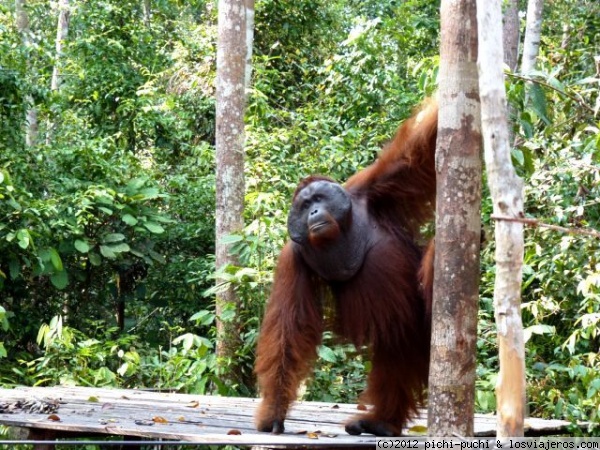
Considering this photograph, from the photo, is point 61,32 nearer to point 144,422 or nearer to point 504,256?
point 144,422

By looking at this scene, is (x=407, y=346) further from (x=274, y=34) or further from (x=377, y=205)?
(x=274, y=34)

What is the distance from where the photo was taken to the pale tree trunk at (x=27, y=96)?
7.47 meters

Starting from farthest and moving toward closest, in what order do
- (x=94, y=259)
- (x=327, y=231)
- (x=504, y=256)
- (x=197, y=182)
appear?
(x=197, y=182)
(x=94, y=259)
(x=327, y=231)
(x=504, y=256)

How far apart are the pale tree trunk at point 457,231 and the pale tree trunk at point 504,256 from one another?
0.33 m

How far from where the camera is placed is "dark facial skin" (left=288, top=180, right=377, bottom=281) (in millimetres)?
3814

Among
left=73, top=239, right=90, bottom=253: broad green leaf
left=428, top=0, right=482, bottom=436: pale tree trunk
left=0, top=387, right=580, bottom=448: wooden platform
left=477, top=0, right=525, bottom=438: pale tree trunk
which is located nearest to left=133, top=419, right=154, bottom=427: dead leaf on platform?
left=0, top=387, right=580, bottom=448: wooden platform

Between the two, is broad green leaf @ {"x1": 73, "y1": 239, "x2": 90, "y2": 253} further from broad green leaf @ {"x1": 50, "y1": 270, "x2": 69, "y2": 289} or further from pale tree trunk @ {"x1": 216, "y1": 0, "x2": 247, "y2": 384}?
pale tree trunk @ {"x1": 216, "y1": 0, "x2": 247, "y2": 384}

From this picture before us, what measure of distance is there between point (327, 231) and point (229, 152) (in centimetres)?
256

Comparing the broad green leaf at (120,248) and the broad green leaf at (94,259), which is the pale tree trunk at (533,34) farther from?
the broad green leaf at (94,259)

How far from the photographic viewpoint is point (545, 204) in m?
5.71

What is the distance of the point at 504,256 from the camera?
237 cm

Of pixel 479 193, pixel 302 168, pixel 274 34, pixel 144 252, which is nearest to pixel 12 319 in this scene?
pixel 144 252

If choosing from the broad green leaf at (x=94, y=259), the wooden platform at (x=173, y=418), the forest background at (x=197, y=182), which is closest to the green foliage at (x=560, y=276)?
the forest background at (x=197, y=182)

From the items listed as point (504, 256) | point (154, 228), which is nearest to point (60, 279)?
point (154, 228)
